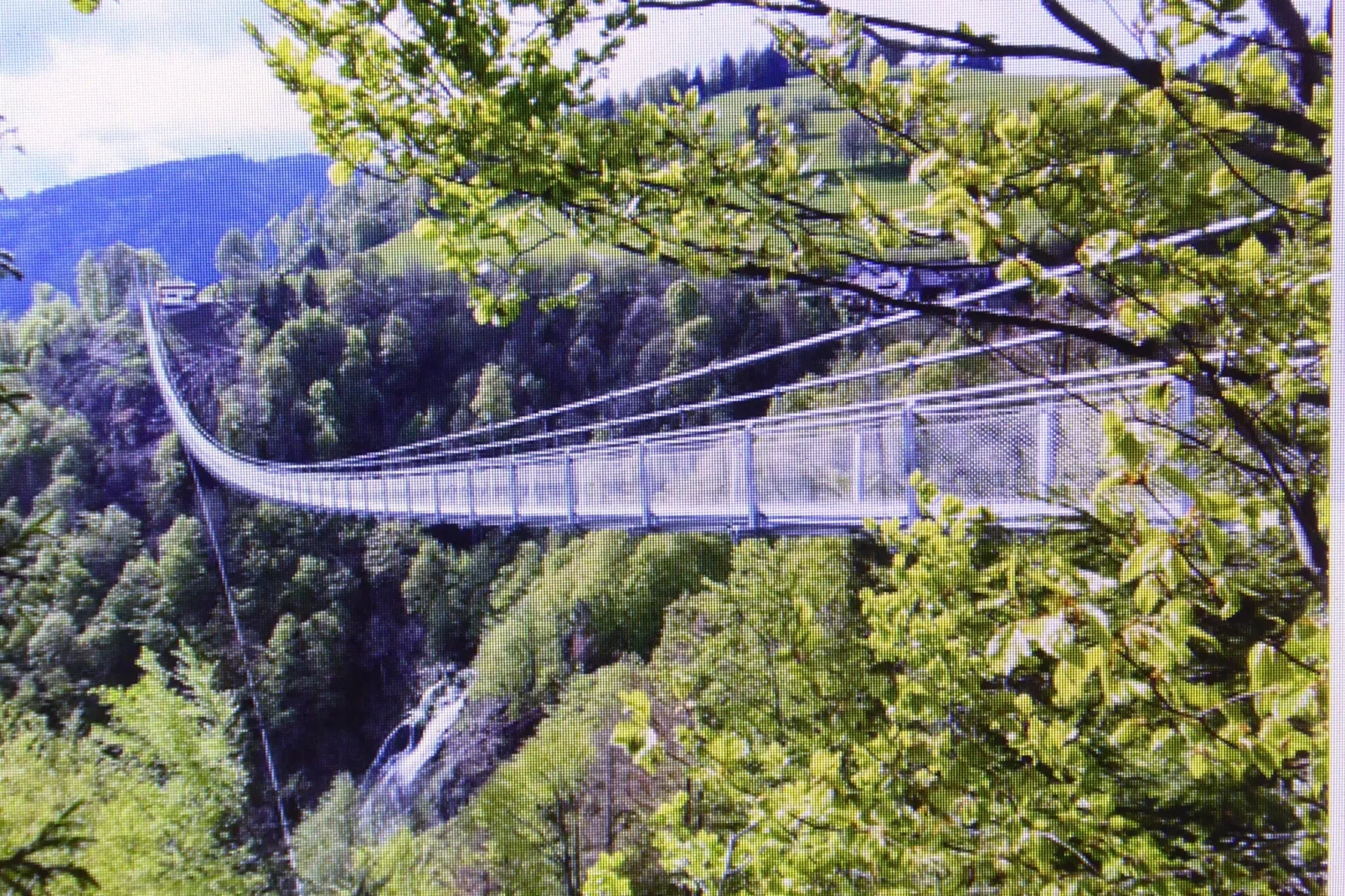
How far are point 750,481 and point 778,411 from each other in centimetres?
139

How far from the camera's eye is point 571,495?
3254 millimetres

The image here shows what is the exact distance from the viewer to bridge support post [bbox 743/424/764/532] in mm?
2184

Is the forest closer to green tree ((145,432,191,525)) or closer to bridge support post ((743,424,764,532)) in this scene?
green tree ((145,432,191,525))

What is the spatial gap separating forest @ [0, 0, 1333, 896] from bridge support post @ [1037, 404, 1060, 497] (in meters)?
0.11

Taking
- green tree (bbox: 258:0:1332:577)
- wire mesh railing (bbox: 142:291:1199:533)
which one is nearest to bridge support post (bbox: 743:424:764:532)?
wire mesh railing (bbox: 142:291:1199:533)

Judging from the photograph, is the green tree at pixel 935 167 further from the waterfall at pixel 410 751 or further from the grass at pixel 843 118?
the waterfall at pixel 410 751

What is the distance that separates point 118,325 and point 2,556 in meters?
3.17

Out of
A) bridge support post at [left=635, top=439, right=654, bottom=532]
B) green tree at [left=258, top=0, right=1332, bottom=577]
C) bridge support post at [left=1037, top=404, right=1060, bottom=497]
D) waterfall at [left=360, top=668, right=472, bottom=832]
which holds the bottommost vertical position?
waterfall at [left=360, top=668, right=472, bottom=832]

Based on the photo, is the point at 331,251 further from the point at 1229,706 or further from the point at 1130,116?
the point at 1229,706

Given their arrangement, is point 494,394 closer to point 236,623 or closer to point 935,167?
point 236,623

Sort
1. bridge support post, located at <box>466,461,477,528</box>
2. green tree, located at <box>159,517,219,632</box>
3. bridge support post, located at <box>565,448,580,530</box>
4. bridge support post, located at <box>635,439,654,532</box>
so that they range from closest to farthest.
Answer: bridge support post, located at <box>635,439,654,532</box>, bridge support post, located at <box>565,448,580,530</box>, green tree, located at <box>159,517,219,632</box>, bridge support post, located at <box>466,461,477,528</box>

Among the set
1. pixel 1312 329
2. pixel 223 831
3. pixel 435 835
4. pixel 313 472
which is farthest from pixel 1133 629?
pixel 435 835

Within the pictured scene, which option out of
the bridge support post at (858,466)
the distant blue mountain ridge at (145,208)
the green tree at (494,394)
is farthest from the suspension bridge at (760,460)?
the distant blue mountain ridge at (145,208)

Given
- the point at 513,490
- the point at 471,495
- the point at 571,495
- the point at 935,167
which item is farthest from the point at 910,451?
the point at 471,495
